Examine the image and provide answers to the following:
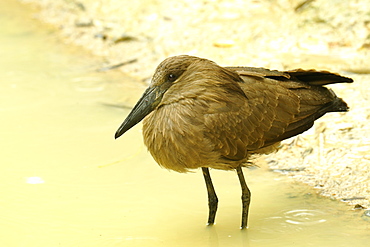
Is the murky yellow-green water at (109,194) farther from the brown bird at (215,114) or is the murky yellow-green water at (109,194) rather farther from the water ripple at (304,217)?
the brown bird at (215,114)

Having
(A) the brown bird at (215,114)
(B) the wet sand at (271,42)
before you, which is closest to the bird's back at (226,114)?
(A) the brown bird at (215,114)

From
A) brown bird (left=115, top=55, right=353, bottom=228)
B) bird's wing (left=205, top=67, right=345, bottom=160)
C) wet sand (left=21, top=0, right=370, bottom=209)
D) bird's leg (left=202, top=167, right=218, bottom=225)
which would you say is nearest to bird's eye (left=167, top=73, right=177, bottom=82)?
brown bird (left=115, top=55, right=353, bottom=228)

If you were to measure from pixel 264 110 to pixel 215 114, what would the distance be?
43 cm

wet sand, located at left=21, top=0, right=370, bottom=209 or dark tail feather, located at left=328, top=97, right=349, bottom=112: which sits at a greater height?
dark tail feather, located at left=328, top=97, right=349, bottom=112

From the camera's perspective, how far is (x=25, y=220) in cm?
488

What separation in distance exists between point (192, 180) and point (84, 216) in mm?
1082

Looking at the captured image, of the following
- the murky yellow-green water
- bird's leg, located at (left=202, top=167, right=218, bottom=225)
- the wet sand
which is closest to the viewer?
the murky yellow-green water

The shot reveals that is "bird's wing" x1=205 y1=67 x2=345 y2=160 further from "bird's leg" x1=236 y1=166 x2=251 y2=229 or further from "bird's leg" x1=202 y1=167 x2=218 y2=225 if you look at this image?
"bird's leg" x1=202 y1=167 x2=218 y2=225

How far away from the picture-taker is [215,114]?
443cm

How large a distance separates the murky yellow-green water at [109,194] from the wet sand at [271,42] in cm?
41

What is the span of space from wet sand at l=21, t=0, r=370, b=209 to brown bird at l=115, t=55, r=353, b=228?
91cm

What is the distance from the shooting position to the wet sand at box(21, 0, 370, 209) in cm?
574

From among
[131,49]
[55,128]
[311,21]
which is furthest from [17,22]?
[311,21]

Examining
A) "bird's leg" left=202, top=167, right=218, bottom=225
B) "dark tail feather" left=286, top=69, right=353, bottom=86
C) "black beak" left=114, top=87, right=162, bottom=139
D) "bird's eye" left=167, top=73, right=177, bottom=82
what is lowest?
"bird's leg" left=202, top=167, right=218, bottom=225
